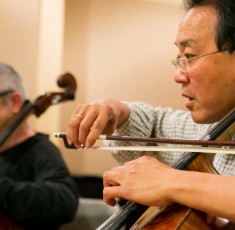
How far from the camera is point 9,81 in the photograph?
73.3 inches

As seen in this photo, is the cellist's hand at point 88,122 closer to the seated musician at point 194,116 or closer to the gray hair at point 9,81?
the seated musician at point 194,116

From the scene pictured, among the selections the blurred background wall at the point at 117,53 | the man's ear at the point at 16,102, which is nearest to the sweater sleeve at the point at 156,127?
the man's ear at the point at 16,102

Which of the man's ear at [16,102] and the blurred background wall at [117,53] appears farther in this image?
the blurred background wall at [117,53]

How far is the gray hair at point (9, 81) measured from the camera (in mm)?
1842

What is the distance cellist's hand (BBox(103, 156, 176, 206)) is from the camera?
28.1 inches

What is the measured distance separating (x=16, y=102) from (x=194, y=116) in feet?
3.52

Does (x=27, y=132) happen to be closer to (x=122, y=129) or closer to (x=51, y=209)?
(x=51, y=209)

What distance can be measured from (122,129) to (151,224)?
551mm

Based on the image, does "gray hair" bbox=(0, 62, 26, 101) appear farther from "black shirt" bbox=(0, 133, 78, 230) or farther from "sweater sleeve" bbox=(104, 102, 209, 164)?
"sweater sleeve" bbox=(104, 102, 209, 164)

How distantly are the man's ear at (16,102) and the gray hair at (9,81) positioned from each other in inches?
1.2

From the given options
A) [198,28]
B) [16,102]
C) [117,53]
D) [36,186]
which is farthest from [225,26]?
[117,53]

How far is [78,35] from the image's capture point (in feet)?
10.6

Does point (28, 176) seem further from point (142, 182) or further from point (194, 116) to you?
point (142, 182)

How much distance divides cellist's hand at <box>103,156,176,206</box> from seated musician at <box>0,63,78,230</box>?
2.93ft
